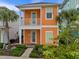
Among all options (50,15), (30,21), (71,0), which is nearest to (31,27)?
(30,21)

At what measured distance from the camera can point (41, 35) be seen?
35969 millimetres

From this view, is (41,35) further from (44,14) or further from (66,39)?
(66,39)

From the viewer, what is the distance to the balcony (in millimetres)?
35688

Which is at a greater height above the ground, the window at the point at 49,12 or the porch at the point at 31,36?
the window at the point at 49,12

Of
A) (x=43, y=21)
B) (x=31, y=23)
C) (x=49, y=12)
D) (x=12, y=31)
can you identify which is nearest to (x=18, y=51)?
(x=31, y=23)

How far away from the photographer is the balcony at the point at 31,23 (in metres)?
35.7

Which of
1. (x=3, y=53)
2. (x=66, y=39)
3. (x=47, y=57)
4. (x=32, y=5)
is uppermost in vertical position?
(x=32, y=5)

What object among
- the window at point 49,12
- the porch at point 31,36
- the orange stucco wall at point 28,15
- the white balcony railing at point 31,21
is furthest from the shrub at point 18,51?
the window at point 49,12

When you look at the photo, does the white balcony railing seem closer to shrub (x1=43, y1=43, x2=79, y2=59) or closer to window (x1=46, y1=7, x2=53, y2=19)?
window (x1=46, y1=7, x2=53, y2=19)

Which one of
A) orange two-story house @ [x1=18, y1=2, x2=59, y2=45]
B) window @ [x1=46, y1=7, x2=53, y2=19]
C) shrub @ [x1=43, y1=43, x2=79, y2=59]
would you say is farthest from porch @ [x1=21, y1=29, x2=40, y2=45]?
shrub @ [x1=43, y1=43, x2=79, y2=59]

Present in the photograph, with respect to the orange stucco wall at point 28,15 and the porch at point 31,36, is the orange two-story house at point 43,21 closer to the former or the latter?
the orange stucco wall at point 28,15

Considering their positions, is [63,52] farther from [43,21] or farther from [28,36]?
[28,36]

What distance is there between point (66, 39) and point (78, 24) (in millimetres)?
817

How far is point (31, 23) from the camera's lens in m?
35.9
